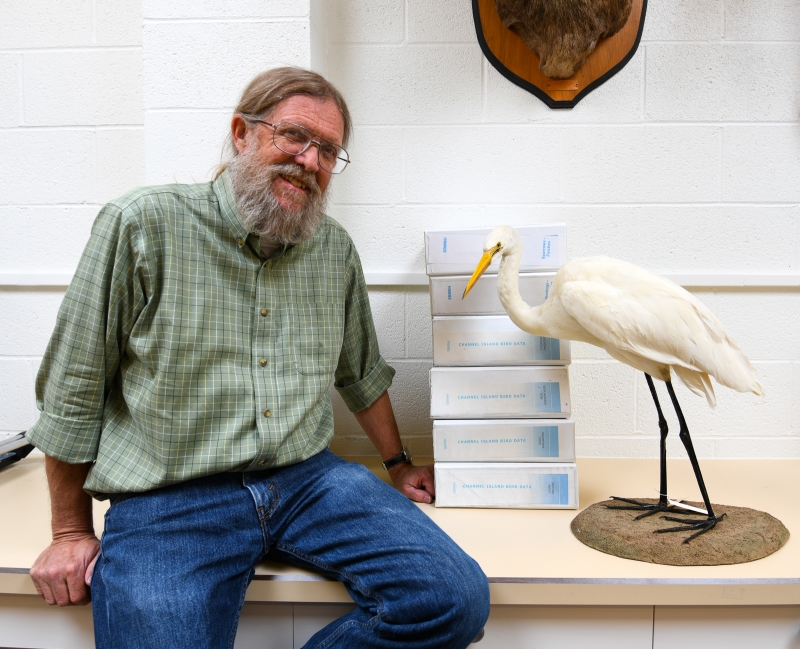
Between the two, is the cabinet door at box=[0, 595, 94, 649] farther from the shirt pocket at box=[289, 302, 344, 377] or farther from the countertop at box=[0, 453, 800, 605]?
the shirt pocket at box=[289, 302, 344, 377]

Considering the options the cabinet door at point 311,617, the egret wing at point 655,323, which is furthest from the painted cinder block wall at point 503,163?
Result: the cabinet door at point 311,617

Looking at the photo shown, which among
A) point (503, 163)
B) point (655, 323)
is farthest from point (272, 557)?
point (503, 163)

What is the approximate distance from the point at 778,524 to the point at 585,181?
1.08 m

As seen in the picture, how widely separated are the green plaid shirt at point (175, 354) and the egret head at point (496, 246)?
432 millimetres

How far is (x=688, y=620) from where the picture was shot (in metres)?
1.27

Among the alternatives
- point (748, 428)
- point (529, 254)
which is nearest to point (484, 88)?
point (529, 254)

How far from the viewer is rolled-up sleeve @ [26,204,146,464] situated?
120cm

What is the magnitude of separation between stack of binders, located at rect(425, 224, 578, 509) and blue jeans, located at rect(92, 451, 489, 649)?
305 millimetres

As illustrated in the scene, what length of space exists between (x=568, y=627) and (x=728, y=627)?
12.4 inches

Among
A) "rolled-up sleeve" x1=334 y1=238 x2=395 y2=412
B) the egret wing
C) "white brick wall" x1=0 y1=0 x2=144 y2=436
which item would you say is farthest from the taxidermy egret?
"white brick wall" x1=0 y1=0 x2=144 y2=436

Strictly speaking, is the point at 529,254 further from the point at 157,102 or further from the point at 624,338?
the point at 157,102

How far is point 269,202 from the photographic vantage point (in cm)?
132

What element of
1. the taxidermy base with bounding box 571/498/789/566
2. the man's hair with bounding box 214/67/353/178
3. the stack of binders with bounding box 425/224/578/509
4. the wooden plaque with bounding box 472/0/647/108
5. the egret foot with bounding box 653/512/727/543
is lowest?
the taxidermy base with bounding box 571/498/789/566

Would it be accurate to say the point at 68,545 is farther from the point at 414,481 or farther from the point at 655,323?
the point at 655,323
